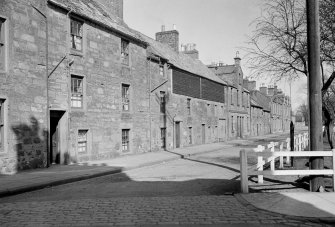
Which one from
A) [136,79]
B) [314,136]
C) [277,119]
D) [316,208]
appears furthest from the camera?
[277,119]

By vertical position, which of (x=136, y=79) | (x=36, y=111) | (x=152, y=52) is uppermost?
(x=152, y=52)

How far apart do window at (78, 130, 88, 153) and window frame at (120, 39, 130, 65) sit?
564 centimetres

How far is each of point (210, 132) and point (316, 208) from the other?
1167 inches

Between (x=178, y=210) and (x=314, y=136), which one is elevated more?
(x=314, y=136)

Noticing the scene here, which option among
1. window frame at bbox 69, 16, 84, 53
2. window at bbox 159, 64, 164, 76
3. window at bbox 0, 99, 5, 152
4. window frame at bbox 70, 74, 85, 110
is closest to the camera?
window at bbox 0, 99, 5, 152

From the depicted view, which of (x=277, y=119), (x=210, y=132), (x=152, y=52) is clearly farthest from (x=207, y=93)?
(x=277, y=119)

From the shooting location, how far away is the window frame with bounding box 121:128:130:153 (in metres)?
20.7

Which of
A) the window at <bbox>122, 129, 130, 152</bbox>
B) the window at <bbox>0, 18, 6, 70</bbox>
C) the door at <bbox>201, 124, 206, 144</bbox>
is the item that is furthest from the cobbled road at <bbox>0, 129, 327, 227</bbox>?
the door at <bbox>201, 124, 206, 144</bbox>

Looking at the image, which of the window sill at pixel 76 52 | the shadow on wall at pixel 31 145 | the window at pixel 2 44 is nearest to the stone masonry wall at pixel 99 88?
the window sill at pixel 76 52

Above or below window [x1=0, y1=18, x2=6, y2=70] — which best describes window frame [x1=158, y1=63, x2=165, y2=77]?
above

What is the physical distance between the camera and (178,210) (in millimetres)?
6715

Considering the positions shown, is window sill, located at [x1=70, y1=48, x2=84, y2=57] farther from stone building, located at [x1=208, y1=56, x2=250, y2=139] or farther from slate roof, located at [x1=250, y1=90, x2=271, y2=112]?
slate roof, located at [x1=250, y1=90, x2=271, y2=112]

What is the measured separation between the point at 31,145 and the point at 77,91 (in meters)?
4.07

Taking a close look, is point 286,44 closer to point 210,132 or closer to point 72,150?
point 72,150
